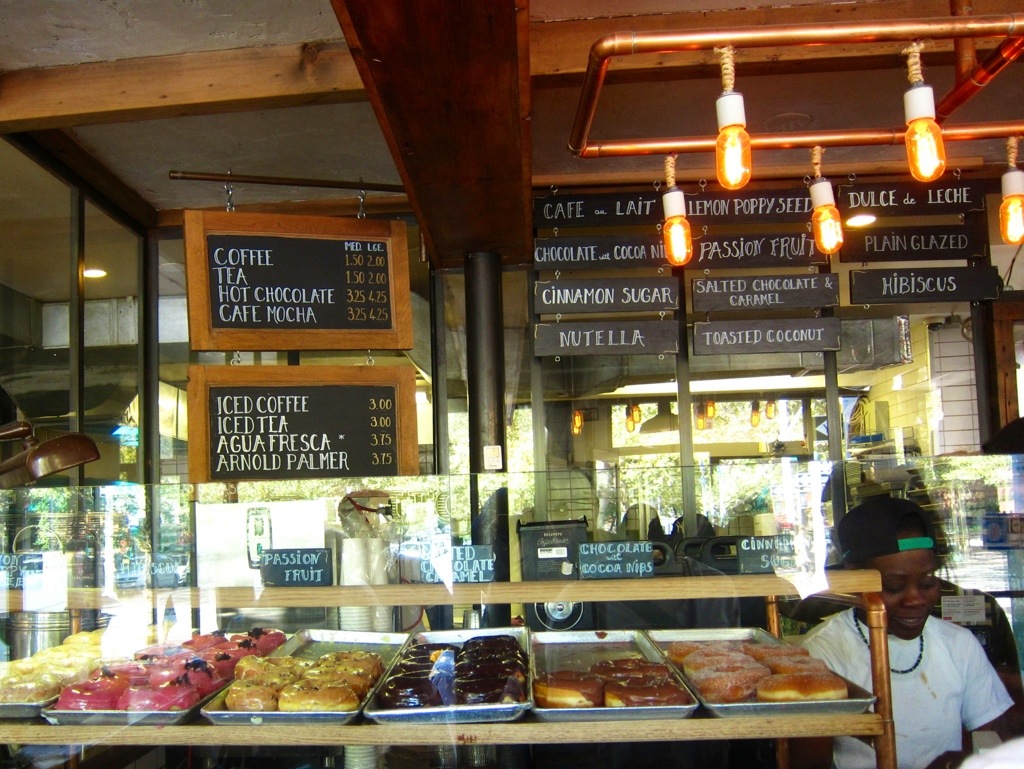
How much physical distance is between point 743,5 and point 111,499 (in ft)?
7.82

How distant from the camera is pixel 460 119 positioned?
2.37 meters

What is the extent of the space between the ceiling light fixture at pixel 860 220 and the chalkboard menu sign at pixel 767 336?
49 cm

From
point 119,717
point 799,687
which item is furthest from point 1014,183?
point 119,717

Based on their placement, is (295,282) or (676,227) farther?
(295,282)

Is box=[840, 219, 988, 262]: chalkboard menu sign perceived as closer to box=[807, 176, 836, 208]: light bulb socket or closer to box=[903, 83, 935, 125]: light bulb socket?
box=[807, 176, 836, 208]: light bulb socket

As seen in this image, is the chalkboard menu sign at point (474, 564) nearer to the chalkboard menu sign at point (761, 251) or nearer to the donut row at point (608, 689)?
the donut row at point (608, 689)

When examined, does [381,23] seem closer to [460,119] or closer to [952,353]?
[460,119]

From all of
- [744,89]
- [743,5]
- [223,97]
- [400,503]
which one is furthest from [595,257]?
[400,503]

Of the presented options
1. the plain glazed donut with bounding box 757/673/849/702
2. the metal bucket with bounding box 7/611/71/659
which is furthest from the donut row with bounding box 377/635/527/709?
the metal bucket with bounding box 7/611/71/659

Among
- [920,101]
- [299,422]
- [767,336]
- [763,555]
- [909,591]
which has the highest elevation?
[920,101]

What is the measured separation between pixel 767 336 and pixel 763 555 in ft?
6.95

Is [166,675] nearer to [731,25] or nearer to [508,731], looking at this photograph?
[508,731]

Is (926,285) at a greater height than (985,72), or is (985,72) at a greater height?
(985,72)

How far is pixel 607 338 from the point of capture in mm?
3994
